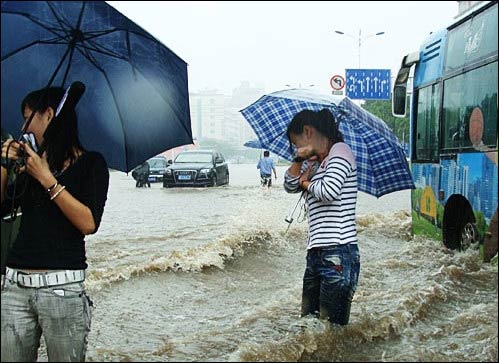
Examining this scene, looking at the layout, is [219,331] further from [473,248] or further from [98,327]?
[473,248]

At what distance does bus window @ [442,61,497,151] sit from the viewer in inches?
268

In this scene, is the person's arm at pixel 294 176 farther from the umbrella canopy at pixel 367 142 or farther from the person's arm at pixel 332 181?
the umbrella canopy at pixel 367 142

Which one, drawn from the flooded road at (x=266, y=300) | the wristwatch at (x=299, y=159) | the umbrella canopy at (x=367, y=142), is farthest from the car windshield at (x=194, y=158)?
the wristwatch at (x=299, y=159)

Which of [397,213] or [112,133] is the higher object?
[112,133]

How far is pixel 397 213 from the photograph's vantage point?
16.7 meters

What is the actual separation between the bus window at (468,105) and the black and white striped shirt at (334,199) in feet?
8.75

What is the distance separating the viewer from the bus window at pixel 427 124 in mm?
8883

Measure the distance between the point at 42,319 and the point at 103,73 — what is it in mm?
1218

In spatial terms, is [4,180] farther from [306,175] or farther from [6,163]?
[306,175]

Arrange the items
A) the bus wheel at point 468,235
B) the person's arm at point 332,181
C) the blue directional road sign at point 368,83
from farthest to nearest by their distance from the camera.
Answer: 1. the blue directional road sign at point 368,83
2. the bus wheel at point 468,235
3. the person's arm at point 332,181

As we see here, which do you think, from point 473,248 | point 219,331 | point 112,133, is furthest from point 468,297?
point 112,133

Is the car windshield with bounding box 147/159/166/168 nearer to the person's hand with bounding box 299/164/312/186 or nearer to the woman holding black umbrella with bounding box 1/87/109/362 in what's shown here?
the person's hand with bounding box 299/164/312/186

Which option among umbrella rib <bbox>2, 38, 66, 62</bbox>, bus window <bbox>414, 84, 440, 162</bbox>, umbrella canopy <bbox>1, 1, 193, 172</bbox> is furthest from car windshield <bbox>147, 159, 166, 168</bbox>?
umbrella rib <bbox>2, 38, 66, 62</bbox>

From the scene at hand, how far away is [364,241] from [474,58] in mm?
5564
